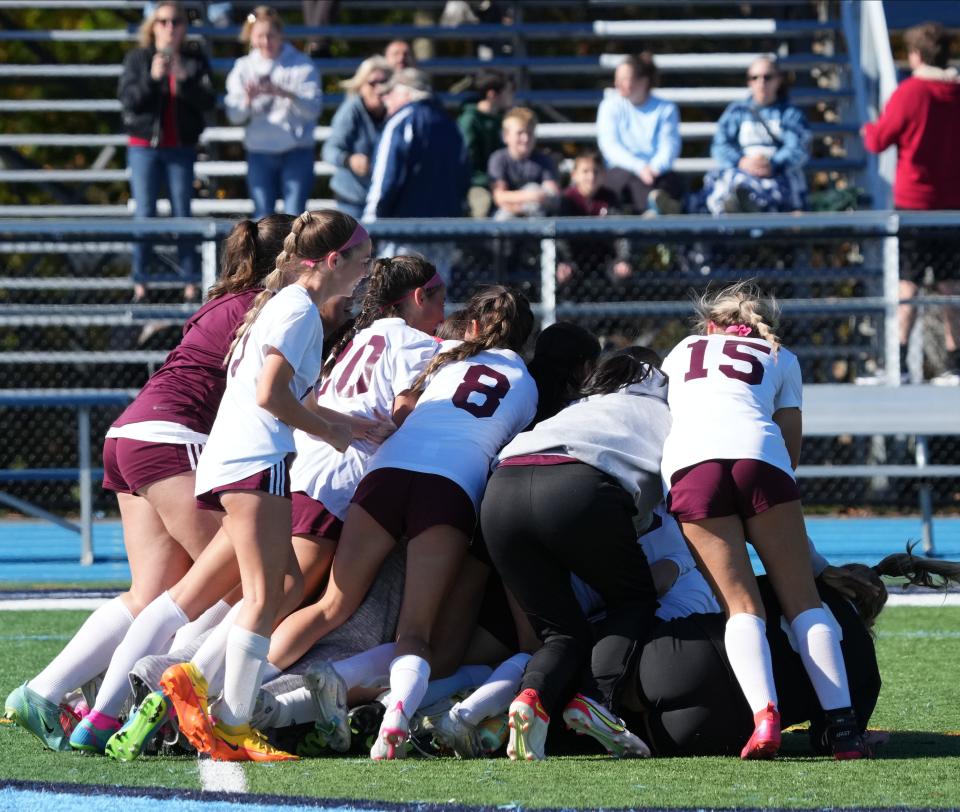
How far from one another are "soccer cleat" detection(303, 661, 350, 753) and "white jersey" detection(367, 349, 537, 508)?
0.71 metres

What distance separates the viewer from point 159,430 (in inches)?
204

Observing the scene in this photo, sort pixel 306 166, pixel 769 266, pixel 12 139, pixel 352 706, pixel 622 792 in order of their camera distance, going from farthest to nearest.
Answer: pixel 12 139
pixel 306 166
pixel 769 266
pixel 352 706
pixel 622 792

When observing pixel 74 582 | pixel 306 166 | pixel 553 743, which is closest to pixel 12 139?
pixel 306 166

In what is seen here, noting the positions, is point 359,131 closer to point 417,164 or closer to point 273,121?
point 273,121

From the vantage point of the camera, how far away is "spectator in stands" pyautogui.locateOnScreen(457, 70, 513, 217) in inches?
454

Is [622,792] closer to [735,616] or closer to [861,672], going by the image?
[735,616]

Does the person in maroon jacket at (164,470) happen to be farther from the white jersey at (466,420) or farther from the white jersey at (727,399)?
the white jersey at (727,399)

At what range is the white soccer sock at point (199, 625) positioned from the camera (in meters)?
4.98

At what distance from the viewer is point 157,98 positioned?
37.9ft

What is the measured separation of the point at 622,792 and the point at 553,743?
0.95 m

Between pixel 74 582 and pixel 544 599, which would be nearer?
pixel 544 599

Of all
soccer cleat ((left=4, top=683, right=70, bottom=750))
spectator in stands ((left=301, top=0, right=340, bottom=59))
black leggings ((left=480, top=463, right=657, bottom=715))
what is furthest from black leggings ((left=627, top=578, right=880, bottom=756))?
spectator in stands ((left=301, top=0, right=340, bottom=59))

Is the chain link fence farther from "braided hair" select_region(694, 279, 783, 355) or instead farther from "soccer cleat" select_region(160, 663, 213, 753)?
"soccer cleat" select_region(160, 663, 213, 753)

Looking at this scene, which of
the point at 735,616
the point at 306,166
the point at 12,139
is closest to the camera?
the point at 735,616
